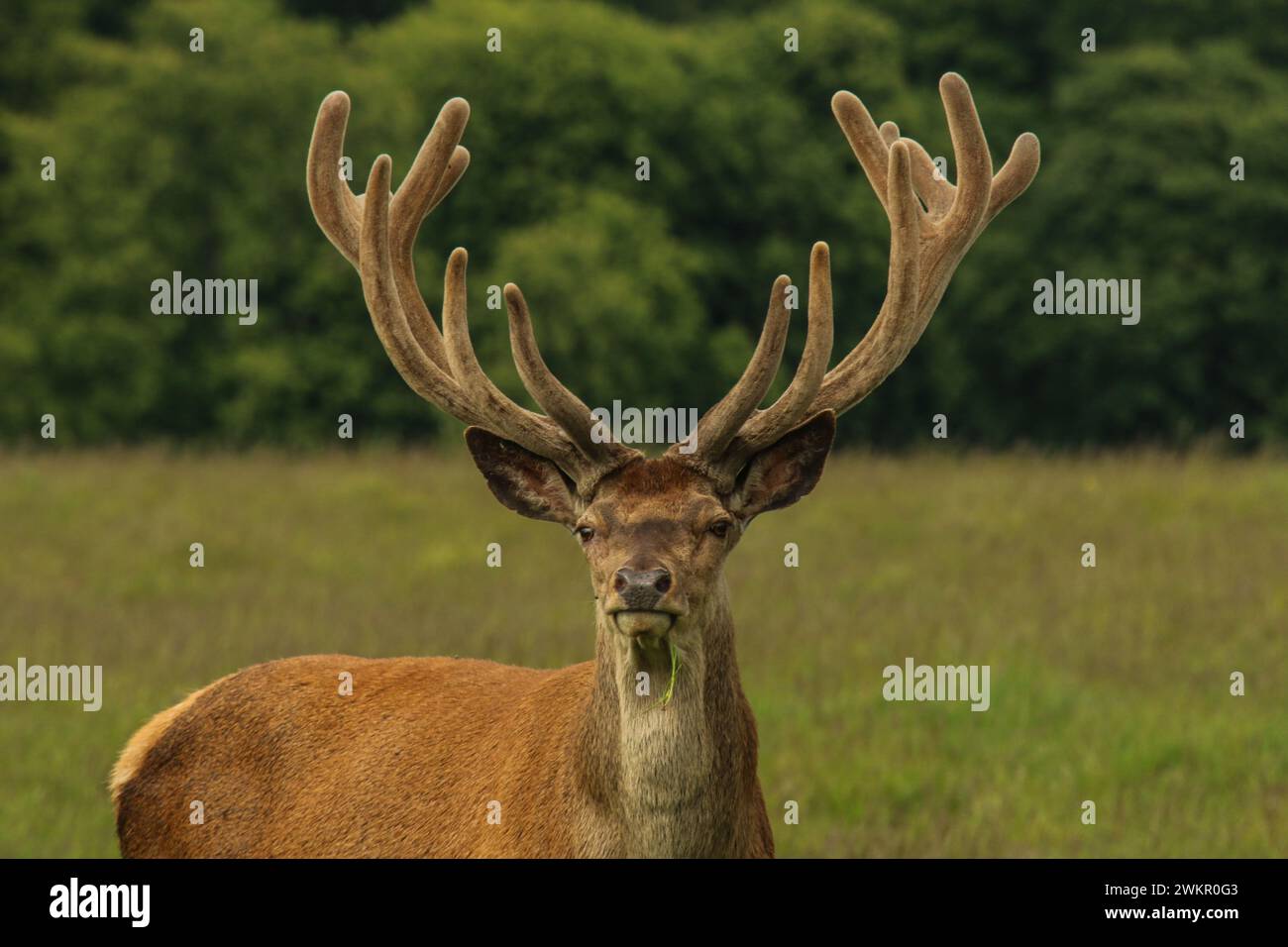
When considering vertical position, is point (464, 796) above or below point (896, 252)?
below

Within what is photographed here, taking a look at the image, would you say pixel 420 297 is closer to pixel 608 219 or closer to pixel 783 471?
pixel 783 471

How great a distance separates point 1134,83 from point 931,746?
27590mm

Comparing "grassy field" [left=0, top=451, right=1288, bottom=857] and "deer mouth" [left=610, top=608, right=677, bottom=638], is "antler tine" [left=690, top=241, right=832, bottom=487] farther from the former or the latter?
"grassy field" [left=0, top=451, right=1288, bottom=857]

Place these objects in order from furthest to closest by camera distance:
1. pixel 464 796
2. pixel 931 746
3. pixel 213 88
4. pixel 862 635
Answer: pixel 213 88 → pixel 862 635 → pixel 931 746 → pixel 464 796

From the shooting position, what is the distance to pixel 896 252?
5.40 meters

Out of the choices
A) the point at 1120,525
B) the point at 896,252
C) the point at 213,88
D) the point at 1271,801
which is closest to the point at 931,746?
the point at 1271,801

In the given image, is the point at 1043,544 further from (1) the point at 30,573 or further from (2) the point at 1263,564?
(1) the point at 30,573

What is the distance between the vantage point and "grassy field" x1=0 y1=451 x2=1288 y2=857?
802cm

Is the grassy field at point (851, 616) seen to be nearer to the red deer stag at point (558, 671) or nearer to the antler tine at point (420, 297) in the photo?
the red deer stag at point (558, 671)

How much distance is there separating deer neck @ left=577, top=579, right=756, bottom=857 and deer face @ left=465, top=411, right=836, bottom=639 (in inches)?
3.8

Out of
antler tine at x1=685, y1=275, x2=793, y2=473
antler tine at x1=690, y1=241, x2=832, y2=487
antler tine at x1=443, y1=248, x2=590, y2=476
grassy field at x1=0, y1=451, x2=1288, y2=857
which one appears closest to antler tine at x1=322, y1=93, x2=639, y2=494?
antler tine at x1=443, y1=248, x2=590, y2=476

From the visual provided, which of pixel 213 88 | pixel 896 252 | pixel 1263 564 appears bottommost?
pixel 1263 564

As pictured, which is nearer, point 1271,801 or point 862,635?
point 1271,801

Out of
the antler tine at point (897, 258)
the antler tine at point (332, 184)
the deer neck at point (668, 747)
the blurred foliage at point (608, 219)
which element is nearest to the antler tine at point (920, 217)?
the antler tine at point (897, 258)
